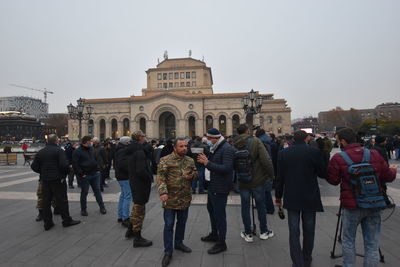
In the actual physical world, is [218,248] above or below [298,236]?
below

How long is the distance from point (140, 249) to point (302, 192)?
2.80 metres

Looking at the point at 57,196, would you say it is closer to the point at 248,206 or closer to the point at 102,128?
the point at 248,206

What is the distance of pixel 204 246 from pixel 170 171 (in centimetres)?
155

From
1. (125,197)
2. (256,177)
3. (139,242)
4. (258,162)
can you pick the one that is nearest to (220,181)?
(256,177)

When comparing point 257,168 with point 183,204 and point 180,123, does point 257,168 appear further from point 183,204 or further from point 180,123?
point 180,123

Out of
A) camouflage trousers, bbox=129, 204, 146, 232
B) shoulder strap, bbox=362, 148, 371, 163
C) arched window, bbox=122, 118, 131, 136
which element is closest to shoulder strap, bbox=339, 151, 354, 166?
shoulder strap, bbox=362, 148, 371, 163

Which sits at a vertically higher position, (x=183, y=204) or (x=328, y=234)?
(x=183, y=204)

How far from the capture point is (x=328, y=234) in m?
4.44

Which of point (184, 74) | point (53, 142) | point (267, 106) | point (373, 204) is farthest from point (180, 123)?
point (373, 204)

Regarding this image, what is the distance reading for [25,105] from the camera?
129 metres

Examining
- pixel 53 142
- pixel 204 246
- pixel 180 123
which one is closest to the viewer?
pixel 204 246

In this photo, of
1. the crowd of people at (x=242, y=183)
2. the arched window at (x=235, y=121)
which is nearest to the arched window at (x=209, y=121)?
the arched window at (x=235, y=121)

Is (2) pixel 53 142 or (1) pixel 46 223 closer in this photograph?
(1) pixel 46 223

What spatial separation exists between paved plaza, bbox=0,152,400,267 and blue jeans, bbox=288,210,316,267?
27 centimetres
